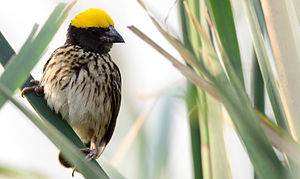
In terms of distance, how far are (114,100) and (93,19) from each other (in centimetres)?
53

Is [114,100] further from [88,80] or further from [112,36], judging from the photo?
[112,36]

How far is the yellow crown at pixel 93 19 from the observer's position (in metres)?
2.75

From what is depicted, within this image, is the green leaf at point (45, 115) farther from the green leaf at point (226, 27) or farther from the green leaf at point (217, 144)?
the green leaf at point (226, 27)

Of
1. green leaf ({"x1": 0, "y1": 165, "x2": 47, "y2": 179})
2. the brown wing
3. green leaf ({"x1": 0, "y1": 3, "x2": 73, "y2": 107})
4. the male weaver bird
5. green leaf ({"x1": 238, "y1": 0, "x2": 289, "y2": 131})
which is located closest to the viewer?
green leaf ({"x1": 0, "y1": 3, "x2": 73, "y2": 107})

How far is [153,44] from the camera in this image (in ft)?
4.06

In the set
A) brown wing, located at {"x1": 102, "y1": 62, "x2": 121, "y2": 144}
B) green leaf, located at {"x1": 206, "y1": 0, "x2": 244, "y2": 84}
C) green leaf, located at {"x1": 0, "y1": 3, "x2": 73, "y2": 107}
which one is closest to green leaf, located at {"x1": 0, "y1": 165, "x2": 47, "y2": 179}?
green leaf, located at {"x1": 0, "y1": 3, "x2": 73, "y2": 107}

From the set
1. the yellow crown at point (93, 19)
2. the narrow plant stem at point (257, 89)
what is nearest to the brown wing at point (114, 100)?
the yellow crown at point (93, 19)

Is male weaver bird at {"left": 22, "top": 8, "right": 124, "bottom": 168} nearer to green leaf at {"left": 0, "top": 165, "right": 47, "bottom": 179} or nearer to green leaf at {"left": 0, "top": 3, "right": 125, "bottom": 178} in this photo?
green leaf at {"left": 0, "top": 3, "right": 125, "bottom": 178}

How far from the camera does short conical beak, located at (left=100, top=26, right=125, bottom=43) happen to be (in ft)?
8.75

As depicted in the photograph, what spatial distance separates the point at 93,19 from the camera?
2781 millimetres

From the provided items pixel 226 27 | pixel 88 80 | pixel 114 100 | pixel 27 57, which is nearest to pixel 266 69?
pixel 226 27

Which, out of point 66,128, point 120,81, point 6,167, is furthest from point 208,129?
point 120,81

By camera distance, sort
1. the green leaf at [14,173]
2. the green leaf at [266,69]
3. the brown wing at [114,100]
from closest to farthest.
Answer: the green leaf at [266,69]
the green leaf at [14,173]
the brown wing at [114,100]

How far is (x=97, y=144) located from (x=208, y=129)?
4.94 ft
